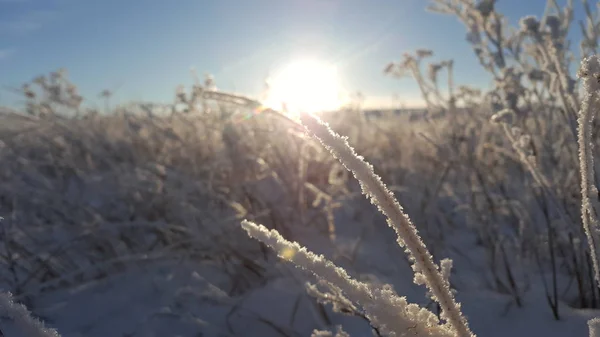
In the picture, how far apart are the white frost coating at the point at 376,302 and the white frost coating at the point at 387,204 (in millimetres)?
25

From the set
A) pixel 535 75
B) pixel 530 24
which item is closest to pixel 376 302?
pixel 530 24

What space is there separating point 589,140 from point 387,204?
254 mm

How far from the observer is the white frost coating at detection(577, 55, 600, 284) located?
1.89 feet

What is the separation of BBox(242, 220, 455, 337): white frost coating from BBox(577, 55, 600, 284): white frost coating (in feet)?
0.82

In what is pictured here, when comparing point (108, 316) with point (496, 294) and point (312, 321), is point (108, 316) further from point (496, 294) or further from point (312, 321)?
point (496, 294)

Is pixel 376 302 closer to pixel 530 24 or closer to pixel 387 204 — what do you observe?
pixel 387 204

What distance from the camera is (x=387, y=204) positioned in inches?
21.8

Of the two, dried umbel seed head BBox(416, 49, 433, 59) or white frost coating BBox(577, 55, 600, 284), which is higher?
dried umbel seed head BBox(416, 49, 433, 59)

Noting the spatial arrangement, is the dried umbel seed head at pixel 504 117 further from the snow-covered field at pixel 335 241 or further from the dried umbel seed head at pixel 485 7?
the dried umbel seed head at pixel 485 7

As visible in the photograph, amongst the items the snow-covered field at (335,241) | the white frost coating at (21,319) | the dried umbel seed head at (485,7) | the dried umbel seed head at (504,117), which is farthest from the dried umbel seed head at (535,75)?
the white frost coating at (21,319)

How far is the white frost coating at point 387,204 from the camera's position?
1.81 feet

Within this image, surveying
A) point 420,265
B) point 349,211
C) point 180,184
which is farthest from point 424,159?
point 420,265

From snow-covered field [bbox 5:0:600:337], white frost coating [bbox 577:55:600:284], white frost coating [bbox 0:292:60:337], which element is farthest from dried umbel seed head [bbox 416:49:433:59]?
white frost coating [bbox 0:292:60:337]

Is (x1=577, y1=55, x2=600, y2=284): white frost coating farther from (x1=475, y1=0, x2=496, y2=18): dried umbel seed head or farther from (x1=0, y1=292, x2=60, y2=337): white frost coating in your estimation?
(x1=475, y1=0, x2=496, y2=18): dried umbel seed head
